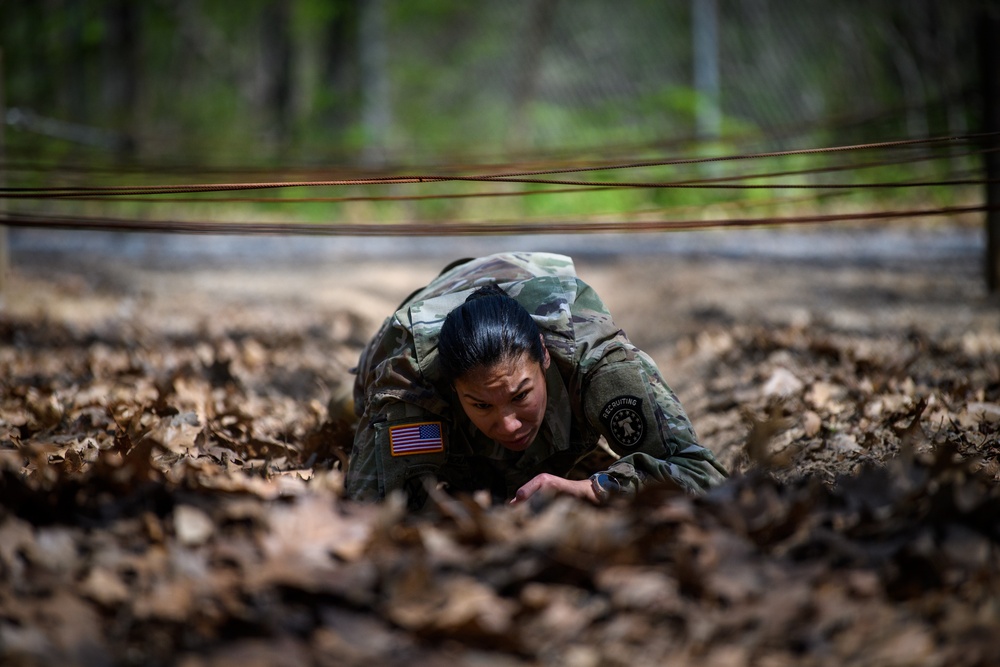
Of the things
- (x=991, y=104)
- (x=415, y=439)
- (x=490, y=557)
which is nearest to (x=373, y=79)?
(x=991, y=104)

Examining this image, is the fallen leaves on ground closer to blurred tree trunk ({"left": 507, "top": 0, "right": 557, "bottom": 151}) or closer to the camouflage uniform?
the camouflage uniform

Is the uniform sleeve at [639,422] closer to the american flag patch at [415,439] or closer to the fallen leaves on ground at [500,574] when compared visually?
the fallen leaves on ground at [500,574]

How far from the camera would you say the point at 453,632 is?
1621mm

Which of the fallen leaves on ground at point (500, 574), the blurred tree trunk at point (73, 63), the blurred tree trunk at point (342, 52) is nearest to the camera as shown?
the fallen leaves on ground at point (500, 574)

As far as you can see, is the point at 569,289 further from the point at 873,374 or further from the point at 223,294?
the point at 223,294

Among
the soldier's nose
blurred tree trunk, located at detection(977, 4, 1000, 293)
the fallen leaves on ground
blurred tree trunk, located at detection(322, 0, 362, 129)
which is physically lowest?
the fallen leaves on ground

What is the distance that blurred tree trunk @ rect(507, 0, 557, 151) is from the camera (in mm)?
14898

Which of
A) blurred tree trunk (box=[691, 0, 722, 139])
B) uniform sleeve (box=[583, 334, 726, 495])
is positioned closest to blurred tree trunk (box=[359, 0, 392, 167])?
blurred tree trunk (box=[691, 0, 722, 139])

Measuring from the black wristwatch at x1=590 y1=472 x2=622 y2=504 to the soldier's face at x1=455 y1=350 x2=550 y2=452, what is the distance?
27cm

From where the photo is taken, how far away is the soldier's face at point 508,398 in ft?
8.68

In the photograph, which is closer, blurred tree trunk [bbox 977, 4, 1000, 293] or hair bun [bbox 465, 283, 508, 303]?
hair bun [bbox 465, 283, 508, 303]

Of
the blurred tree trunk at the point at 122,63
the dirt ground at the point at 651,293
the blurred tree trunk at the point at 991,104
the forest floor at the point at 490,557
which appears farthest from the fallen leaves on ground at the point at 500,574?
the blurred tree trunk at the point at 122,63

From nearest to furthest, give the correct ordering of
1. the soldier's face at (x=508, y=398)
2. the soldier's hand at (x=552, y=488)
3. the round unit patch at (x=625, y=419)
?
the soldier's hand at (x=552, y=488) → the soldier's face at (x=508, y=398) → the round unit patch at (x=625, y=419)

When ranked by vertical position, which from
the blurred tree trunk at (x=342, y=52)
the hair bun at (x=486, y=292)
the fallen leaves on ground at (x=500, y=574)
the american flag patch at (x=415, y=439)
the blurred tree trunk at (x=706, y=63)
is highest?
the blurred tree trunk at (x=342, y=52)
